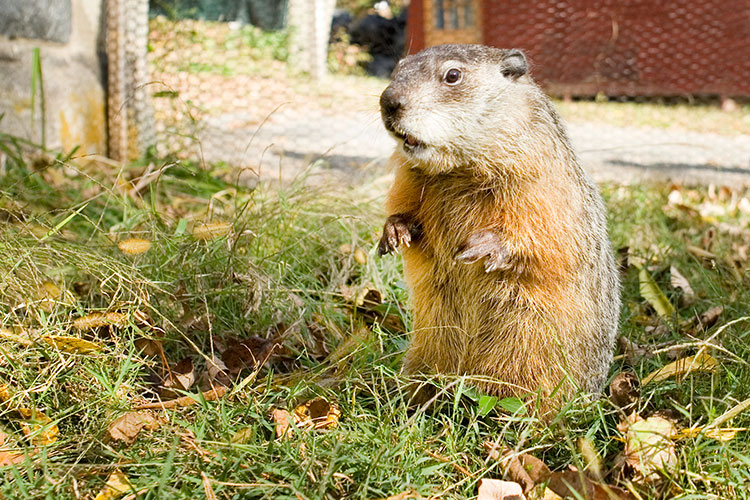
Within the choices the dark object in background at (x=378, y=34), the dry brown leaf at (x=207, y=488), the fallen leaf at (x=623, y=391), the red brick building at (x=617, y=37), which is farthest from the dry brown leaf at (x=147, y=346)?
the dark object in background at (x=378, y=34)

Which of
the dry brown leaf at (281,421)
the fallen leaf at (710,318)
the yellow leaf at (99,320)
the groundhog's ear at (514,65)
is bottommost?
the dry brown leaf at (281,421)

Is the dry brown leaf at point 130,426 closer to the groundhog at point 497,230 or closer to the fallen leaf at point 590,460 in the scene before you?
the groundhog at point 497,230

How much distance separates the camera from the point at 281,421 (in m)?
2.48

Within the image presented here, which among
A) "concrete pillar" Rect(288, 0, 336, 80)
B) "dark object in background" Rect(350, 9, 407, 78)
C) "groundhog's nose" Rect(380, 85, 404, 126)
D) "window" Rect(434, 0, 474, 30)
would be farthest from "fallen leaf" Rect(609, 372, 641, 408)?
"dark object in background" Rect(350, 9, 407, 78)

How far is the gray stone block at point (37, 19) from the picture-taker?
471 centimetres

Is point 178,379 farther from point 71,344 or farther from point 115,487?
point 115,487

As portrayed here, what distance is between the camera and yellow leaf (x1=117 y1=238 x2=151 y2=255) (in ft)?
10.1

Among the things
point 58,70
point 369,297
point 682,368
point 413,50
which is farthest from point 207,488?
point 413,50

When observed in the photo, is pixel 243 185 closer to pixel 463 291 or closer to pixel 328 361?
pixel 328 361

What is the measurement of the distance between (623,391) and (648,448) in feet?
1.46

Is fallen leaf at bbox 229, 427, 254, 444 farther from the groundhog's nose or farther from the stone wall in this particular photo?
the stone wall

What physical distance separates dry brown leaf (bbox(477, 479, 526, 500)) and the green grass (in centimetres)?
6

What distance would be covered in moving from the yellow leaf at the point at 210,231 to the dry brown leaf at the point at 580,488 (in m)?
1.83

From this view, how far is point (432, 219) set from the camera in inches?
111
